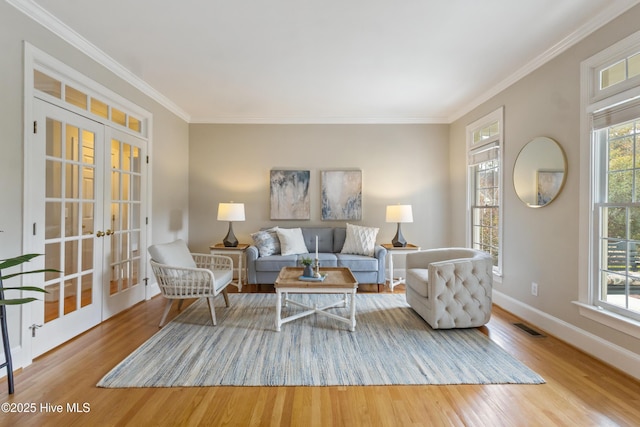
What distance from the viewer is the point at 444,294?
9.55 ft

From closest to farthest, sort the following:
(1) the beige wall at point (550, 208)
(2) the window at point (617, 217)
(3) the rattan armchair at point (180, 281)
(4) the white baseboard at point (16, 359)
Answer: (4) the white baseboard at point (16, 359) → (2) the window at point (617, 217) → (1) the beige wall at point (550, 208) → (3) the rattan armchair at point (180, 281)

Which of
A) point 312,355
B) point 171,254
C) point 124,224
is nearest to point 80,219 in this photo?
point 124,224

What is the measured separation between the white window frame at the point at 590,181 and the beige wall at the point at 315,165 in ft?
8.42

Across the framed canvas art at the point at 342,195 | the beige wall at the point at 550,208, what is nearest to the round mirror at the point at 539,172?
the beige wall at the point at 550,208

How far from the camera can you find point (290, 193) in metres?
5.11

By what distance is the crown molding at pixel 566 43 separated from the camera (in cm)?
227

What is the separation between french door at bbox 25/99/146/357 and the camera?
246 centimetres

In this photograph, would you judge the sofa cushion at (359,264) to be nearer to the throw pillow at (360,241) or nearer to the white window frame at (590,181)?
the throw pillow at (360,241)

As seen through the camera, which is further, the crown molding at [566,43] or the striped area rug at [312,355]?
the crown molding at [566,43]

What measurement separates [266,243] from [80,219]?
2206 mm

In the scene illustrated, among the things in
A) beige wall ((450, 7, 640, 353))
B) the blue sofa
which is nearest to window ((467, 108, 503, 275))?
beige wall ((450, 7, 640, 353))

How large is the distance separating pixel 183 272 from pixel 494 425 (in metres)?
2.78

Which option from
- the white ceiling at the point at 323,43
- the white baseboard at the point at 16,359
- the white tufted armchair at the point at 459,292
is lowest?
the white baseboard at the point at 16,359

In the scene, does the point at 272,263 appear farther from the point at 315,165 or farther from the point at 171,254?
the point at 315,165
